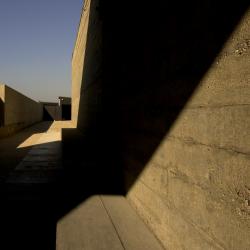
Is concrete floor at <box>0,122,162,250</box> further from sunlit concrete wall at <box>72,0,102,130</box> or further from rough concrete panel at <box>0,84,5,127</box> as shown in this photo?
rough concrete panel at <box>0,84,5,127</box>

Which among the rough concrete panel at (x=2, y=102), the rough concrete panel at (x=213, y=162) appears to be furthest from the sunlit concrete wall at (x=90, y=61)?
the rough concrete panel at (x=2, y=102)

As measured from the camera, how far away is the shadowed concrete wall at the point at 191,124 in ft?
4.55

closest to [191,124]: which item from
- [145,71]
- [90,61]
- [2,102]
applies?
[145,71]

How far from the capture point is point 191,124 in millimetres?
1838

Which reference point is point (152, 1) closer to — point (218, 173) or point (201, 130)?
point (201, 130)

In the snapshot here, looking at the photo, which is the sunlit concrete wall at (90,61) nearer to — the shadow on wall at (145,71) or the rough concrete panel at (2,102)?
the shadow on wall at (145,71)

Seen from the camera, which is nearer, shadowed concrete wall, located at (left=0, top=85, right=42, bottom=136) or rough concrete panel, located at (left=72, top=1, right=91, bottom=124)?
rough concrete panel, located at (left=72, top=1, right=91, bottom=124)

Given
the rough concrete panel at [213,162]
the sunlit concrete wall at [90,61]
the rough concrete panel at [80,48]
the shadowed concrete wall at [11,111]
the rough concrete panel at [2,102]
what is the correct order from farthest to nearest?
1. the shadowed concrete wall at [11,111]
2. the rough concrete panel at [2,102]
3. the rough concrete panel at [80,48]
4. the sunlit concrete wall at [90,61]
5. the rough concrete panel at [213,162]

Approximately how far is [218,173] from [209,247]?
0.45 metres

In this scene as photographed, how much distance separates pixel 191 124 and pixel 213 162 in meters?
0.35

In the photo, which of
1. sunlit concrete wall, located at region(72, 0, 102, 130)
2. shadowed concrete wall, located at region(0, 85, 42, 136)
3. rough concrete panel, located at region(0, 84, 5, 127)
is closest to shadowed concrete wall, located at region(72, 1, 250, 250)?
sunlit concrete wall, located at region(72, 0, 102, 130)

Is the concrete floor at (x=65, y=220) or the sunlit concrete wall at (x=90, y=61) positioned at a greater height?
the sunlit concrete wall at (x=90, y=61)

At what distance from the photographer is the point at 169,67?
218 cm

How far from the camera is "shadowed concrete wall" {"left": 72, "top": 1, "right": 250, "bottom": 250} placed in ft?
4.55
